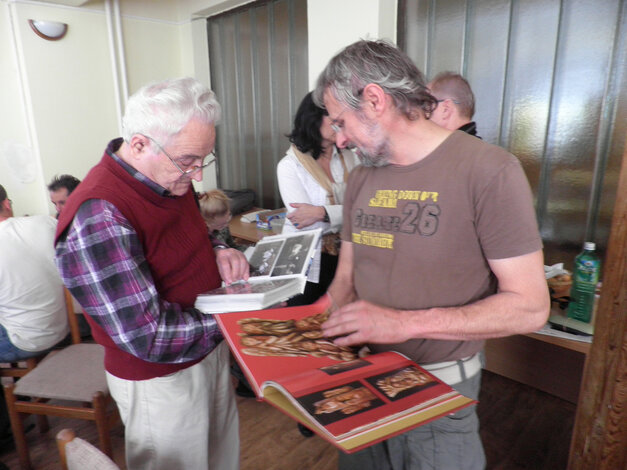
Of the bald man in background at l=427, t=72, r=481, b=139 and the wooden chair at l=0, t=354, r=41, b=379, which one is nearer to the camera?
the bald man in background at l=427, t=72, r=481, b=139

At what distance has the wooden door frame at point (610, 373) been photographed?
3.12 feet

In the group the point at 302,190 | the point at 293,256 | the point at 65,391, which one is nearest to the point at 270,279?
the point at 293,256

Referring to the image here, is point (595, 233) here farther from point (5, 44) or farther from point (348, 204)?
point (5, 44)

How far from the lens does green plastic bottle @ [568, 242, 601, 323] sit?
1500 millimetres

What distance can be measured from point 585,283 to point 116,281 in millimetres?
1519

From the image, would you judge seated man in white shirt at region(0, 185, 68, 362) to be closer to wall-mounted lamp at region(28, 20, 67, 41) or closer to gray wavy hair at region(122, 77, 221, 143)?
gray wavy hair at region(122, 77, 221, 143)

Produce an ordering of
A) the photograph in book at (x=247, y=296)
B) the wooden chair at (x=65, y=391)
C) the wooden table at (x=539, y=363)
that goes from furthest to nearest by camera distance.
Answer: the wooden table at (x=539, y=363)
the wooden chair at (x=65, y=391)
the photograph in book at (x=247, y=296)

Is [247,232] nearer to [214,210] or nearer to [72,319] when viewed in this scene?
[214,210]

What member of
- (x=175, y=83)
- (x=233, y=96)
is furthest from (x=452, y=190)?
(x=233, y=96)

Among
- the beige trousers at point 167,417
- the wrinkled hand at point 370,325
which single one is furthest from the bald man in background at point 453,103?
the beige trousers at point 167,417

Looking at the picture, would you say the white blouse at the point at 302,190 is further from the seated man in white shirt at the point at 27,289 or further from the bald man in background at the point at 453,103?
the seated man in white shirt at the point at 27,289

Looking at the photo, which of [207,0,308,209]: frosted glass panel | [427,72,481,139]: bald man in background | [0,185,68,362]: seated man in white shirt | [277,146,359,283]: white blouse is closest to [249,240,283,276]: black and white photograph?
[277,146,359,283]: white blouse

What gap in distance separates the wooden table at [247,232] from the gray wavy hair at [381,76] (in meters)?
1.87

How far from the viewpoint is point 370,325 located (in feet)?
2.80
